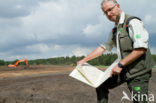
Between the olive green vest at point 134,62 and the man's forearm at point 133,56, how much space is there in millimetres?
120

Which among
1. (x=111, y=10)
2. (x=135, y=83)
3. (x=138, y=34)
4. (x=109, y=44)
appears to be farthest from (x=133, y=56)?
(x=109, y=44)

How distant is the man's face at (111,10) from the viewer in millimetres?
3459

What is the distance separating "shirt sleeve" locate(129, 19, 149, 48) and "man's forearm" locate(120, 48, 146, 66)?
0.22 feet

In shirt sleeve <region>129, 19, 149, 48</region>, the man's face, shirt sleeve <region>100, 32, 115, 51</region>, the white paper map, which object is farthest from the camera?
shirt sleeve <region>100, 32, 115, 51</region>

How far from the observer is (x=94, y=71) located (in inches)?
152

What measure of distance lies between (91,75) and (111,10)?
3.21 ft

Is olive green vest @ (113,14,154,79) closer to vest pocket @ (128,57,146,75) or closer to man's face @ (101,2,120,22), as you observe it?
vest pocket @ (128,57,146,75)

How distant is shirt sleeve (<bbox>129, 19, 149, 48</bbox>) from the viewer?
328cm

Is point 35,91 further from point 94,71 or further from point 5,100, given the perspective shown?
point 94,71

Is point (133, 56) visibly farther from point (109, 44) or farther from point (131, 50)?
point (109, 44)

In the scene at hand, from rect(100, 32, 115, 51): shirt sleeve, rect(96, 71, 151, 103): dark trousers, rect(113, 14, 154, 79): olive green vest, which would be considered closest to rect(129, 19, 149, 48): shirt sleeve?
rect(113, 14, 154, 79): olive green vest

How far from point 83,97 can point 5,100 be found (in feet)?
7.93

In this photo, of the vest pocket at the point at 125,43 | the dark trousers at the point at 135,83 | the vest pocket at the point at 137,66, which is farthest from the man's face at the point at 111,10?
the dark trousers at the point at 135,83

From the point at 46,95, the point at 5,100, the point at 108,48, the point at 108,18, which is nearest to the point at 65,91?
the point at 46,95
